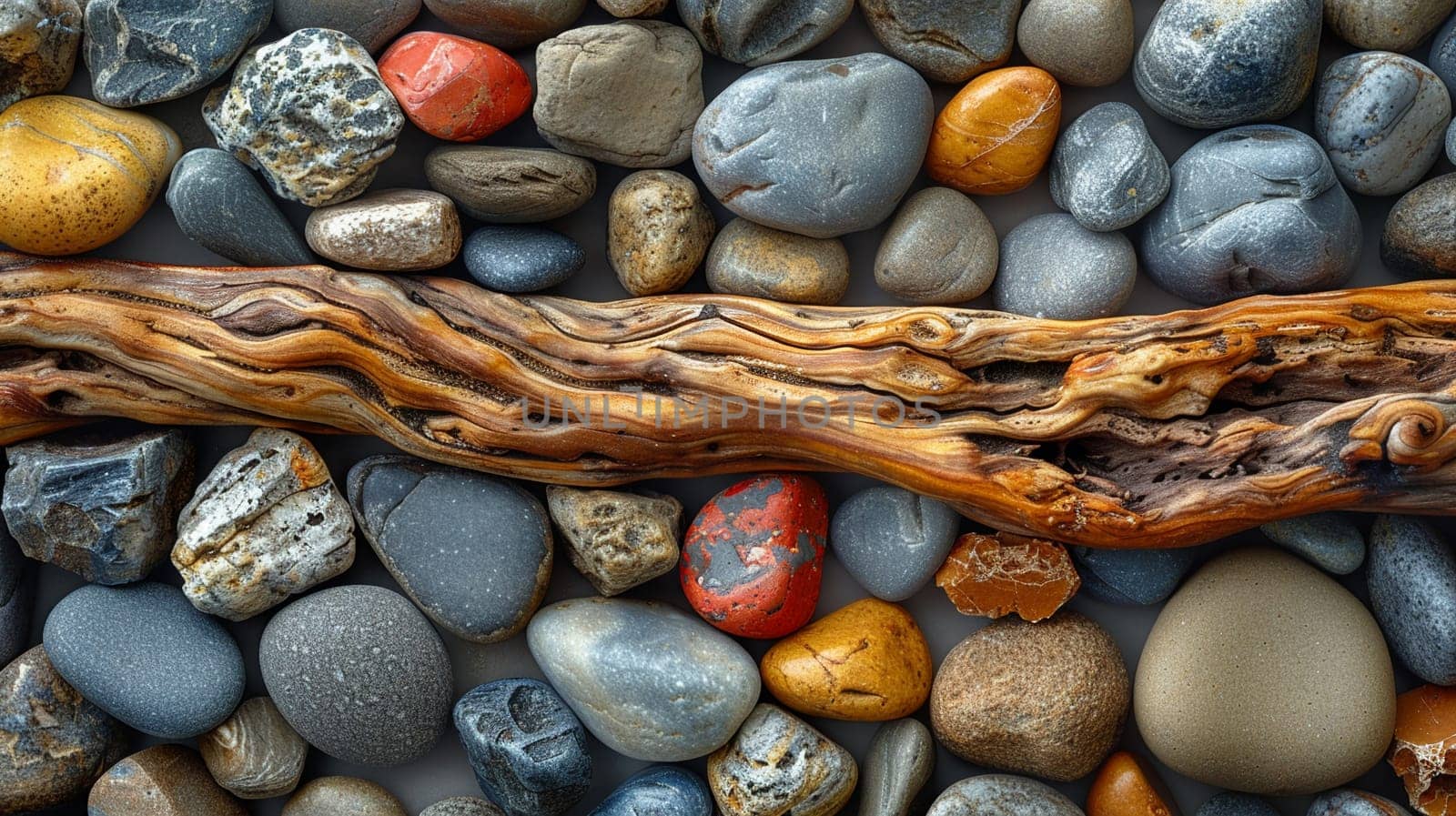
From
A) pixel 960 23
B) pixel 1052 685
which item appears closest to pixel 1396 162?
pixel 960 23

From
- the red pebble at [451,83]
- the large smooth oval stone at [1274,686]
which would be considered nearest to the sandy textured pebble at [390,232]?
the red pebble at [451,83]

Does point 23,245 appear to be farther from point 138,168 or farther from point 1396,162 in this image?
point 1396,162

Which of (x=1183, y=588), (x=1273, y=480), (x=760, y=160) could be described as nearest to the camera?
(x=1273, y=480)

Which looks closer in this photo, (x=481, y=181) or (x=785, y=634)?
(x=481, y=181)

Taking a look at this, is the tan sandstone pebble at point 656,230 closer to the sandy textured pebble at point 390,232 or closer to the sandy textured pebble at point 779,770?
the sandy textured pebble at point 390,232

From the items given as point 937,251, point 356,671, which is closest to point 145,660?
point 356,671

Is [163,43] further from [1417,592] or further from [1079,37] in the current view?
[1417,592]
